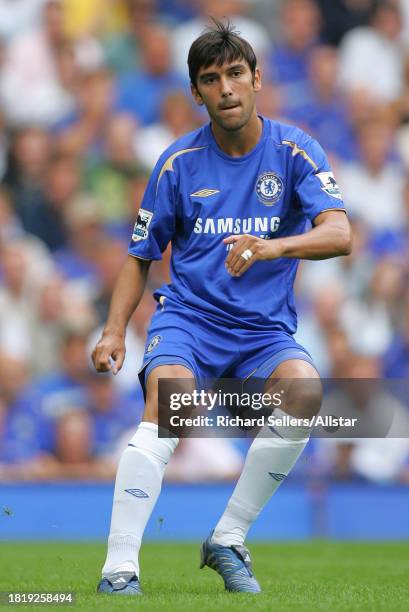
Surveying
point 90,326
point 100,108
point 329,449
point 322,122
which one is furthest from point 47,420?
point 322,122

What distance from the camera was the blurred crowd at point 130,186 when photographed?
412 inches

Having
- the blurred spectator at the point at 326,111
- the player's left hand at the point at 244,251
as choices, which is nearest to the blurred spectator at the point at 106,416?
the blurred spectator at the point at 326,111

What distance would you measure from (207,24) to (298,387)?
8.43 m

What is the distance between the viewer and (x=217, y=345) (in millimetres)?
5246

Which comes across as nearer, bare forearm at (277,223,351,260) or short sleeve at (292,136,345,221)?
bare forearm at (277,223,351,260)

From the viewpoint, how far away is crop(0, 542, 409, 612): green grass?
14.5 ft

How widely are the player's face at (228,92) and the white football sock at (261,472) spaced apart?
1245mm

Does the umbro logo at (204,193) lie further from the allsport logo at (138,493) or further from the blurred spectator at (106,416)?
the blurred spectator at (106,416)

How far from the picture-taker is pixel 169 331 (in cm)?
521

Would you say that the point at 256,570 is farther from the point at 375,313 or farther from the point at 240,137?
the point at 375,313

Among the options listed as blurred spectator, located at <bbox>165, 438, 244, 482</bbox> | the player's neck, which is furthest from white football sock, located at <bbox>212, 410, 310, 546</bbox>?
blurred spectator, located at <bbox>165, 438, 244, 482</bbox>

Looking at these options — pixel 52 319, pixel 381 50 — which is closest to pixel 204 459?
pixel 52 319

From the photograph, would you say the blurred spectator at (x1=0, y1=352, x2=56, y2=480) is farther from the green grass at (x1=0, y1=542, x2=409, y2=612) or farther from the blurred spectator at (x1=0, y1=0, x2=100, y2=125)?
the blurred spectator at (x1=0, y1=0, x2=100, y2=125)

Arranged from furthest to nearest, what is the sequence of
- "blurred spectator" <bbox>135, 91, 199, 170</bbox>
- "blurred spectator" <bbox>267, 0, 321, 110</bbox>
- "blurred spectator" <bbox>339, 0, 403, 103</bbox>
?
"blurred spectator" <bbox>339, 0, 403, 103</bbox> < "blurred spectator" <bbox>267, 0, 321, 110</bbox> < "blurred spectator" <bbox>135, 91, 199, 170</bbox>
